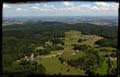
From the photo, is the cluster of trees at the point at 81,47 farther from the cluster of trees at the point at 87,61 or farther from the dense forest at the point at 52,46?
the cluster of trees at the point at 87,61

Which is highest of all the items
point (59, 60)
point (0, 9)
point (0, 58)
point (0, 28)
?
point (0, 9)

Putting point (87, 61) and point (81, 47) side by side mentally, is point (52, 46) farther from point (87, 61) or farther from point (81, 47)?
point (87, 61)

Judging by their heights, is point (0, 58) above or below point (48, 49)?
above

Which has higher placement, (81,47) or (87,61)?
(81,47)

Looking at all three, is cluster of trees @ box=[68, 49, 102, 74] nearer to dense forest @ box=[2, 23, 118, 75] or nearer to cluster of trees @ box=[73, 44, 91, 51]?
dense forest @ box=[2, 23, 118, 75]

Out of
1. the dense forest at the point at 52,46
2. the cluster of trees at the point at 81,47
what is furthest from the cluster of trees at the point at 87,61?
the cluster of trees at the point at 81,47

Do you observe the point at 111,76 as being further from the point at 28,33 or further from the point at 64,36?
the point at 28,33

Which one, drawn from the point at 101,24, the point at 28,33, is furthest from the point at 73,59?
the point at 28,33

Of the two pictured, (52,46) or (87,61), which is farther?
(52,46)

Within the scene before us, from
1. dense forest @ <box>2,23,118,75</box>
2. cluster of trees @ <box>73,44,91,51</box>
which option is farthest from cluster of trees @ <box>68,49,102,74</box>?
cluster of trees @ <box>73,44,91,51</box>

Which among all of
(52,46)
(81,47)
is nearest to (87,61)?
(81,47)

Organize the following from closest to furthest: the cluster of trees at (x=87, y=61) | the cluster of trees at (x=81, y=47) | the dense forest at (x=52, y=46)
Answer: the dense forest at (x=52, y=46), the cluster of trees at (x=87, y=61), the cluster of trees at (x=81, y=47)
